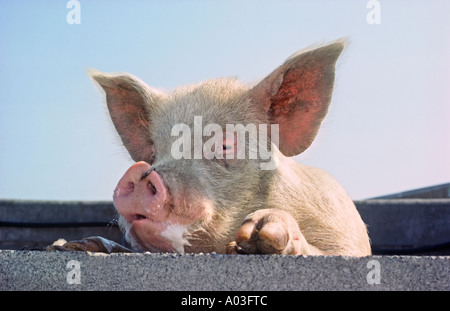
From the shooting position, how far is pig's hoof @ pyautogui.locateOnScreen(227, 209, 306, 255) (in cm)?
221

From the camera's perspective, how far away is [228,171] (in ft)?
9.68

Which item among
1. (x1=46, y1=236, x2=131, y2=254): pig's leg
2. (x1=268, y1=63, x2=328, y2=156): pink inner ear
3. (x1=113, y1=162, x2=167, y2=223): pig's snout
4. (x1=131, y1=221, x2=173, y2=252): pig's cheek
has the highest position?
(x1=268, y1=63, x2=328, y2=156): pink inner ear

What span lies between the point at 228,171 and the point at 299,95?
63 cm

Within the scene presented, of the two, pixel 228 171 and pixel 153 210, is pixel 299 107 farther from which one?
pixel 153 210

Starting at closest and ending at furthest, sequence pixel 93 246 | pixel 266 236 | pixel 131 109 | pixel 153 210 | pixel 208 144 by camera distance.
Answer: pixel 266 236, pixel 153 210, pixel 93 246, pixel 208 144, pixel 131 109

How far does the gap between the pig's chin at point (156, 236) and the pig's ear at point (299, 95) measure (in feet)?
3.10

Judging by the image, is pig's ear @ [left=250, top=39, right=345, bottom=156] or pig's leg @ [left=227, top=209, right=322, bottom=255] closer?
pig's leg @ [left=227, top=209, right=322, bottom=255]

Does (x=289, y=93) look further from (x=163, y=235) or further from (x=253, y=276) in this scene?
(x=253, y=276)

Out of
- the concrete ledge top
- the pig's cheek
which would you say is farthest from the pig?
the concrete ledge top

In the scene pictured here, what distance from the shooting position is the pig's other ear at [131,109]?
352 cm

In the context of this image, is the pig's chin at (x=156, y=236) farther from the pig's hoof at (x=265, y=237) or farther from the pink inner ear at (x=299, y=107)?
the pink inner ear at (x=299, y=107)

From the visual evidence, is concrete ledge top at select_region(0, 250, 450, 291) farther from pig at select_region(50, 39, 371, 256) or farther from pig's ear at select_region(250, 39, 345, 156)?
pig's ear at select_region(250, 39, 345, 156)

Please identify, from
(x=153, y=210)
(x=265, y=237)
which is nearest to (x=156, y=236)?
(x=153, y=210)

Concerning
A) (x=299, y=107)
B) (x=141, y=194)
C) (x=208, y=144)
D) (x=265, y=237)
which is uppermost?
(x=299, y=107)
